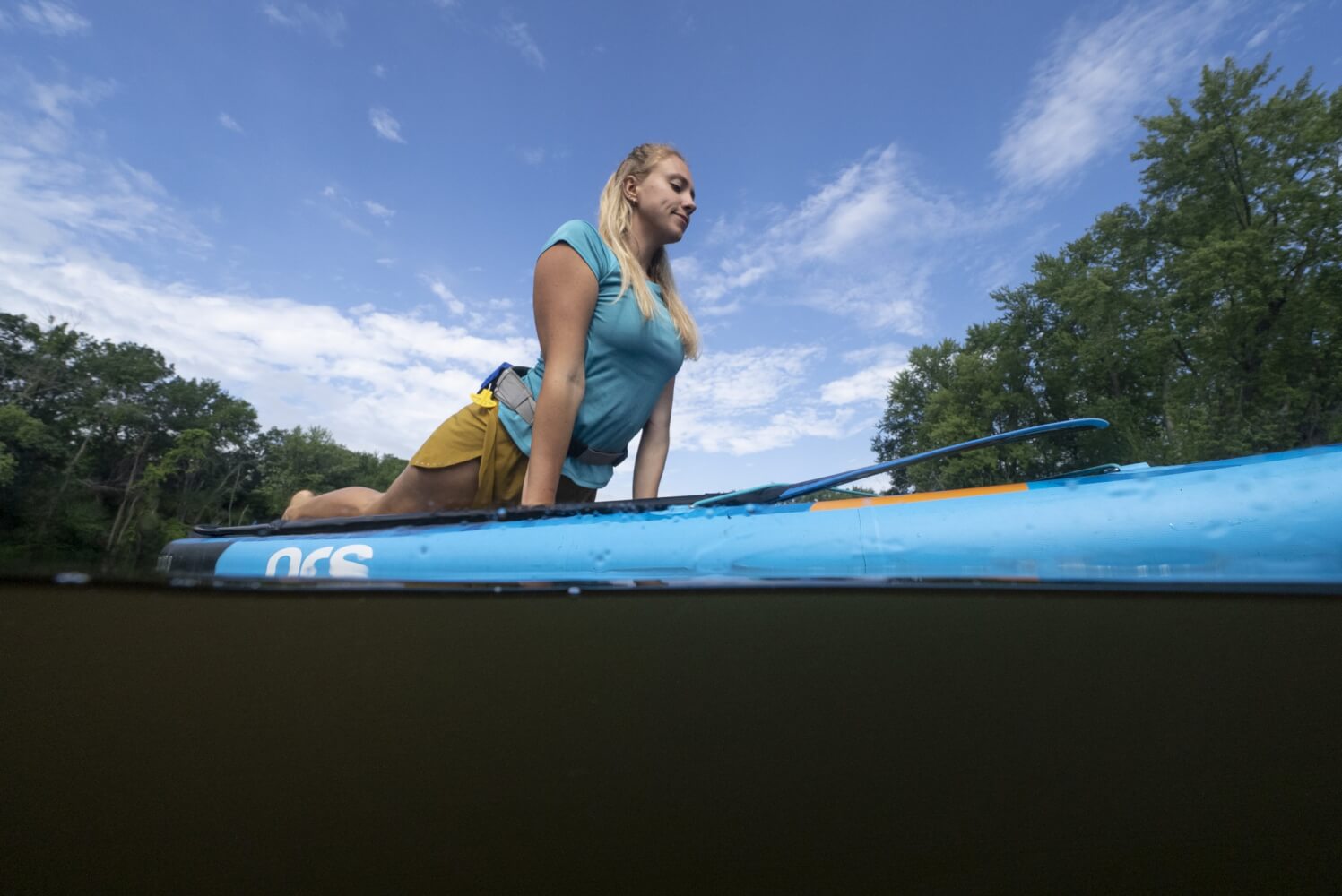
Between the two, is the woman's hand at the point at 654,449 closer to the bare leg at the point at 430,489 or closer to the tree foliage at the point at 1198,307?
the bare leg at the point at 430,489

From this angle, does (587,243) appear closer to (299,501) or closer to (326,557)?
(326,557)

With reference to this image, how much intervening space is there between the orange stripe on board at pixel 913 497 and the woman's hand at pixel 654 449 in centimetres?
103

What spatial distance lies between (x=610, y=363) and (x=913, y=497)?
36.3 inches

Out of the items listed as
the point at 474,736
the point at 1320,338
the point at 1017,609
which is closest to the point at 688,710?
the point at 474,736

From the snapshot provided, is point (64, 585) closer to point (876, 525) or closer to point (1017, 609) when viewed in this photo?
point (876, 525)

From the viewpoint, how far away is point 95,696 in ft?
3.07

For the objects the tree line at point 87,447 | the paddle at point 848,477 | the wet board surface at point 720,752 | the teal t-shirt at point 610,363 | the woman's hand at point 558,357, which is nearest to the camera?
the wet board surface at point 720,752

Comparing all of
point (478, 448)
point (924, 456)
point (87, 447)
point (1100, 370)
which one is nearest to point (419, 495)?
point (478, 448)

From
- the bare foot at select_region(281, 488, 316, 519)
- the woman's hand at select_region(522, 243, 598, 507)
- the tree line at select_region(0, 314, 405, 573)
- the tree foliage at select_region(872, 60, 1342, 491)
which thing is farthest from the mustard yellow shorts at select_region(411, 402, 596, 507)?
the tree foliage at select_region(872, 60, 1342, 491)

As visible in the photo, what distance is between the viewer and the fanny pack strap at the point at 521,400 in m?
1.58

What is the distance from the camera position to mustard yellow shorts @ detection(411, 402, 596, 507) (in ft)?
5.24

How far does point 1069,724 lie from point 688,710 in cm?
47

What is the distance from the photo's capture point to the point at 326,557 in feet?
4.06

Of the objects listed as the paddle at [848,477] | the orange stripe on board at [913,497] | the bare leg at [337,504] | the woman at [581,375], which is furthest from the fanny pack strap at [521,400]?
the orange stripe on board at [913,497]
